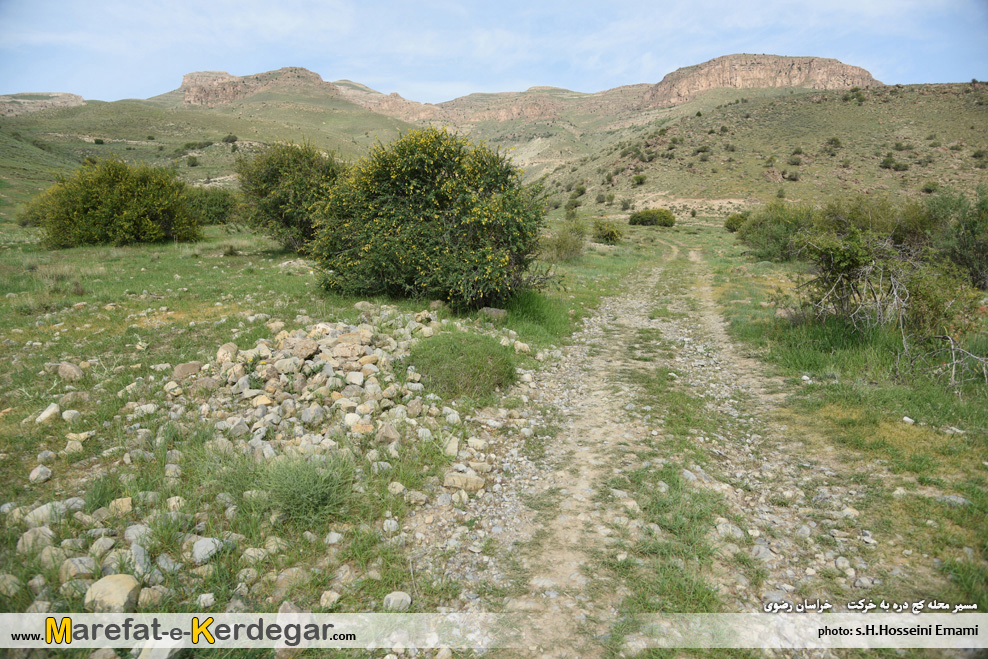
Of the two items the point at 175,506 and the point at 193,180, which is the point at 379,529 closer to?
the point at 175,506

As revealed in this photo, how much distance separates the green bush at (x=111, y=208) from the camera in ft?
60.2

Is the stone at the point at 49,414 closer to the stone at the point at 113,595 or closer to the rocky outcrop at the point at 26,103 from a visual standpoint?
the stone at the point at 113,595

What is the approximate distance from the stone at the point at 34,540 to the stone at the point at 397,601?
2395 mm

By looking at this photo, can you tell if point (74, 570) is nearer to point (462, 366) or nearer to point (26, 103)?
point (462, 366)

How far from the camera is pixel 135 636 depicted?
8.32 ft

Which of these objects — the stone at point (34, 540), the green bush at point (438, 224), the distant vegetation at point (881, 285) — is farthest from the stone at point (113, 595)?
the distant vegetation at point (881, 285)

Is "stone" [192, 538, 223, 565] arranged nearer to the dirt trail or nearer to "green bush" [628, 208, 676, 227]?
the dirt trail

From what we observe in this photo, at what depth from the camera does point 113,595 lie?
2.64 metres

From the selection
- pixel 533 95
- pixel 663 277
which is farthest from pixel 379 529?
pixel 533 95

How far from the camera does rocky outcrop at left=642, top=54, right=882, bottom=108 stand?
142000mm

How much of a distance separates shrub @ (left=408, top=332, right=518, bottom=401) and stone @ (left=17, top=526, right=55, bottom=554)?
379cm

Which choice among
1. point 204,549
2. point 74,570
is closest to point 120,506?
point 74,570

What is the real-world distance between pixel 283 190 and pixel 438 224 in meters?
10.7

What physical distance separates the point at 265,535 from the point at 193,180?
60988mm
